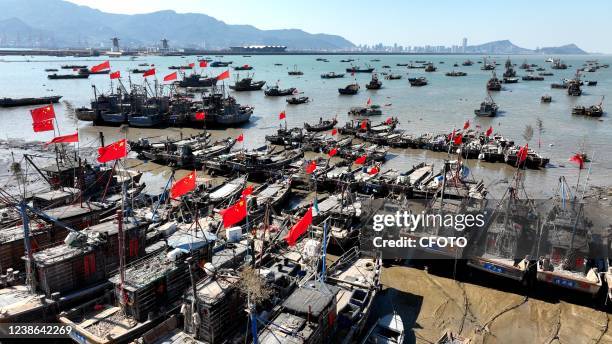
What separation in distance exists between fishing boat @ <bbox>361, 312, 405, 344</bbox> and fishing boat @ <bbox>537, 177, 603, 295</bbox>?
8.10 meters

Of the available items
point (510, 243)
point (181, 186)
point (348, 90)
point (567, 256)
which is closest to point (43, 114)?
point (181, 186)

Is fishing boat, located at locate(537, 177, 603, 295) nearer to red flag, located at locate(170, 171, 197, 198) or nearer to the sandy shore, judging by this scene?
the sandy shore

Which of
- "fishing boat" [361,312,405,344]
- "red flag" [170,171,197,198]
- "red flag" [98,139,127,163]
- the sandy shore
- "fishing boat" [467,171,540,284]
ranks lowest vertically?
the sandy shore

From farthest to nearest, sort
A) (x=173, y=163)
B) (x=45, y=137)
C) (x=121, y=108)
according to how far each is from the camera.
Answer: (x=121, y=108) < (x=45, y=137) < (x=173, y=163)

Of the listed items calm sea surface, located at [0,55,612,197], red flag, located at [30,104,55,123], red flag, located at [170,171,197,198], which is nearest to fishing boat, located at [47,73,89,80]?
calm sea surface, located at [0,55,612,197]

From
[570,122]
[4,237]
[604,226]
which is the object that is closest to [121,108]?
[4,237]

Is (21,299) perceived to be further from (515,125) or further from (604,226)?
(515,125)

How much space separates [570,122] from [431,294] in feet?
214

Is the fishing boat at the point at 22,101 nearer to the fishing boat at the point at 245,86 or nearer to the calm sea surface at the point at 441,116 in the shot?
the calm sea surface at the point at 441,116

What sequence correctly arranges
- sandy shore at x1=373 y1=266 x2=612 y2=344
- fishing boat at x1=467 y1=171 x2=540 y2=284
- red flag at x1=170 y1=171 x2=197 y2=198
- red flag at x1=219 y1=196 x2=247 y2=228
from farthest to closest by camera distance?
1. fishing boat at x1=467 y1=171 x2=540 y2=284
2. red flag at x1=170 y1=171 x2=197 y2=198
3. red flag at x1=219 y1=196 x2=247 y2=228
4. sandy shore at x1=373 y1=266 x2=612 y2=344

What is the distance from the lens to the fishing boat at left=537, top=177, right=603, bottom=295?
64.3 ft

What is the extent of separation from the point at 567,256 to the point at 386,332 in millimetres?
10417

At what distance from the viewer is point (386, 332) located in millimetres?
16969

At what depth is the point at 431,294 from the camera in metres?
21.0
